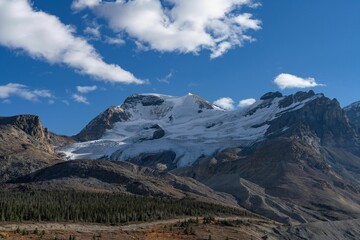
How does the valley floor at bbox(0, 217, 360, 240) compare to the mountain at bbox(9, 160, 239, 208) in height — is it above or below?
below

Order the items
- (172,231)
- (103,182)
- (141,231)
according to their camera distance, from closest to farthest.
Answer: (141,231) → (172,231) → (103,182)

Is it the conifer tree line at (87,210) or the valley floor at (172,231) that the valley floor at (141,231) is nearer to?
the valley floor at (172,231)

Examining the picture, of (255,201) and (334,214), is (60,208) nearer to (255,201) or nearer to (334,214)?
(255,201)

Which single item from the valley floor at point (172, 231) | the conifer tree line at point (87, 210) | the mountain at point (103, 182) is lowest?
the valley floor at point (172, 231)

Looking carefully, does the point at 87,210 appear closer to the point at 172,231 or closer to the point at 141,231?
the point at 141,231

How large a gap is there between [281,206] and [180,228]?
11223cm

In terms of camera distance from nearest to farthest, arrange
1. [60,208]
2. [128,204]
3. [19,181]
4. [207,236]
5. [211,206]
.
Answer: [207,236]
[60,208]
[128,204]
[211,206]
[19,181]

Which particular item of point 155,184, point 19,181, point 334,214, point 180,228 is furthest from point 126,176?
point 180,228

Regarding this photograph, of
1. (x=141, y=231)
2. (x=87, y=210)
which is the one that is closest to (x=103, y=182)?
(x=87, y=210)

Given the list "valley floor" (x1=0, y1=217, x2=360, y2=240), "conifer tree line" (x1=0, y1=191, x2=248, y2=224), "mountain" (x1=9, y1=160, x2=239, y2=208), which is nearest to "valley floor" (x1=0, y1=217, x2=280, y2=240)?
"valley floor" (x1=0, y1=217, x2=360, y2=240)

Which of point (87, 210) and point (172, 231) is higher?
point (87, 210)

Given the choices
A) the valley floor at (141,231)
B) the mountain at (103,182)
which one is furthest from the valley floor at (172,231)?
the mountain at (103,182)

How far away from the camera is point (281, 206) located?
633 feet

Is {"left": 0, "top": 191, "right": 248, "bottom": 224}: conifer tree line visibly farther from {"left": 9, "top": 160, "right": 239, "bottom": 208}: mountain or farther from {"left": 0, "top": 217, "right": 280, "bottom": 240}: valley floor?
{"left": 9, "top": 160, "right": 239, "bottom": 208}: mountain
